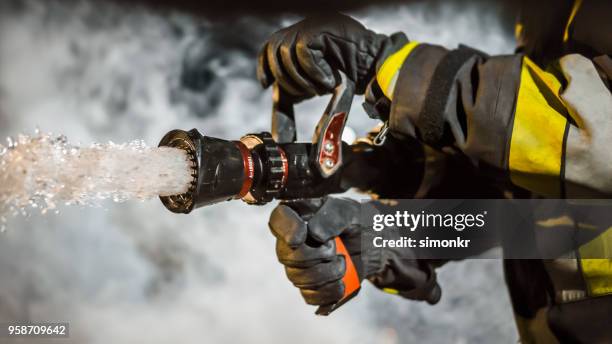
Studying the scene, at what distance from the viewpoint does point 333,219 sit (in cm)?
64

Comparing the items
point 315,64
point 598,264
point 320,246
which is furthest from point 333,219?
point 598,264

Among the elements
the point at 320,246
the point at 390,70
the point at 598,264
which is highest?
the point at 390,70

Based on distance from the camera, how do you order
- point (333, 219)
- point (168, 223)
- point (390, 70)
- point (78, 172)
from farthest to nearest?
point (168, 223) → point (333, 219) → point (390, 70) → point (78, 172)

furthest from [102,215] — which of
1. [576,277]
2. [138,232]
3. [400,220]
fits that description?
[576,277]

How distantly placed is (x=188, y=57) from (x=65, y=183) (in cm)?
52

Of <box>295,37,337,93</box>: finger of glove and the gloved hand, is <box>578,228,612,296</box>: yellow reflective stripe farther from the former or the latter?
<box>295,37,337,93</box>: finger of glove

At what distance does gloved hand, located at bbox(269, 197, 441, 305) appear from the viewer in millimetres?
615

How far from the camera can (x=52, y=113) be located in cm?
85

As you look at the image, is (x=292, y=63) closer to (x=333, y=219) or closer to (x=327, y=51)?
(x=327, y=51)

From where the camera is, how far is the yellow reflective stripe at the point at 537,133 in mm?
463

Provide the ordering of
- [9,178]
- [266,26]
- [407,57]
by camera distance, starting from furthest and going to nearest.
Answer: [266,26] → [407,57] → [9,178]

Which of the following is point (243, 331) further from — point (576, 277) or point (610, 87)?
point (610, 87)

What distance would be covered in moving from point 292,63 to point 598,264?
0.42 m

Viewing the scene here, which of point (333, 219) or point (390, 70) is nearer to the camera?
point (390, 70)
